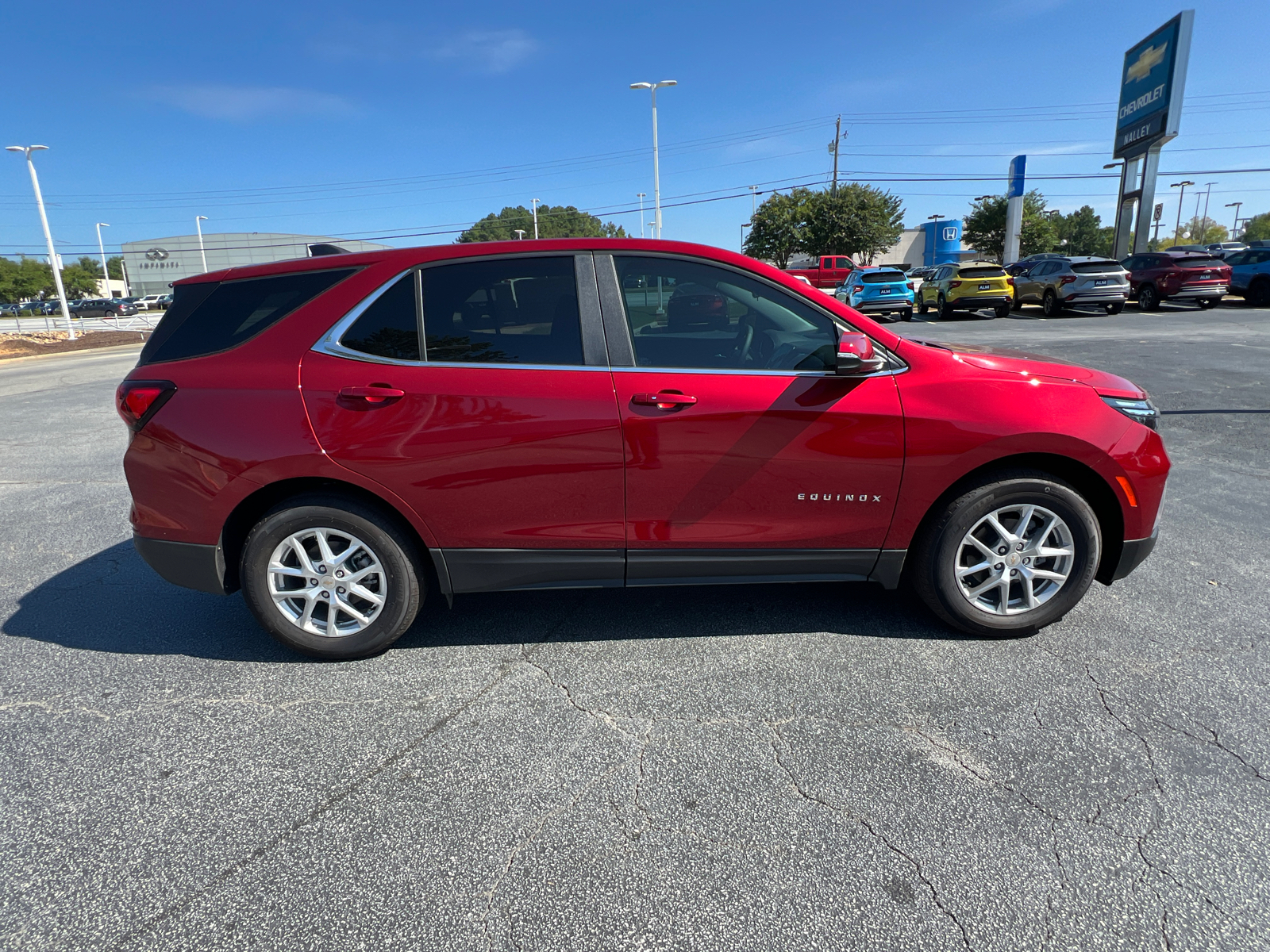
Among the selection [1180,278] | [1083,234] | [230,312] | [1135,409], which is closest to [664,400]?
[230,312]

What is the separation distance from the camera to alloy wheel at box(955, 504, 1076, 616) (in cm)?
322

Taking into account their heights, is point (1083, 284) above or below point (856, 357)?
below

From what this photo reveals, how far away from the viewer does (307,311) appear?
3.14 m

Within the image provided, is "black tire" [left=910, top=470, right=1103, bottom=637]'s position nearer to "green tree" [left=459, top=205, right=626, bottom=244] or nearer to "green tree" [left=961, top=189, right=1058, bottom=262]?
"green tree" [left=961, top=189, right=1058, bottom=262]

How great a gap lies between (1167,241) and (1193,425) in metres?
117

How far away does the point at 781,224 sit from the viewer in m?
53.8

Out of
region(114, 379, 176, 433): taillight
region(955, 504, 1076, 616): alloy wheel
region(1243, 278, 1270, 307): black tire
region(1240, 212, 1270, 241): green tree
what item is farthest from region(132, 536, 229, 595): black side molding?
region(1240, 212, 1270, 241): green tree

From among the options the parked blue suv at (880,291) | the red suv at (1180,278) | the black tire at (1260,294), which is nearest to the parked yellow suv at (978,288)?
the parked blue suv at (880,291)

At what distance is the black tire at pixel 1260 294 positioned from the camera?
21562 mm

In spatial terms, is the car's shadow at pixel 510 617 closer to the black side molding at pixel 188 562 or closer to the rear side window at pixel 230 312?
the black side molding at pixel 188 562

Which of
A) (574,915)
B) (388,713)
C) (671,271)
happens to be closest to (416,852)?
(574,915)

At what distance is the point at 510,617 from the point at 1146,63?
3403 centimetres

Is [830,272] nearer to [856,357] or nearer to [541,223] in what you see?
[856,357]

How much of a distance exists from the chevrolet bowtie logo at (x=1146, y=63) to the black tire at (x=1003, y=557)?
1244 inches
